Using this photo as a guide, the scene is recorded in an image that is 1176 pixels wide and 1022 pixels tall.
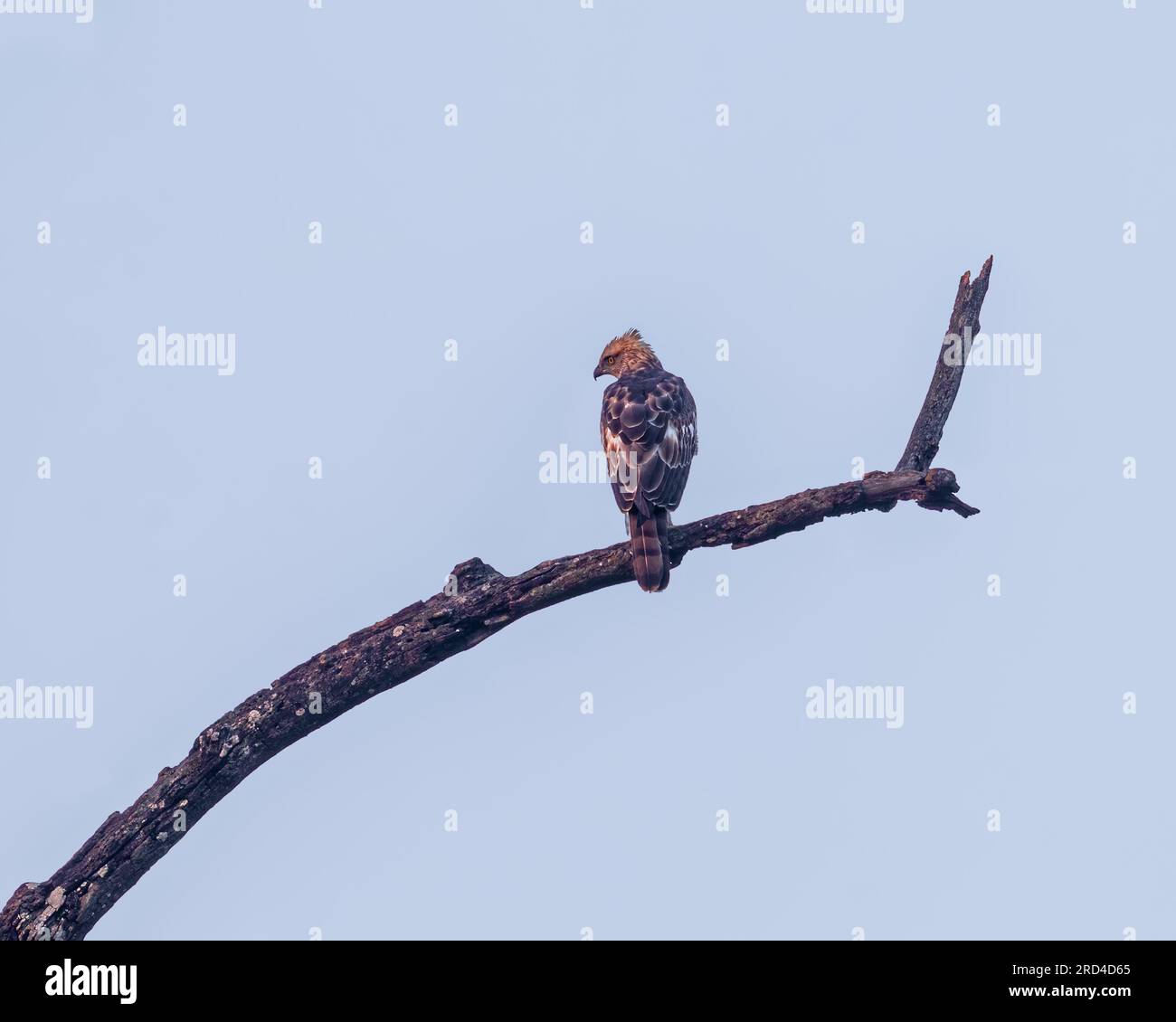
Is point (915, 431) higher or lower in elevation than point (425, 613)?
higher

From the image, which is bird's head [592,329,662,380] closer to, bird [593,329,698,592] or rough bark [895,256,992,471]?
bird [593,329,698,592]

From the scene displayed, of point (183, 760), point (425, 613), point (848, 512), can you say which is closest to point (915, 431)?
point (848, 512)

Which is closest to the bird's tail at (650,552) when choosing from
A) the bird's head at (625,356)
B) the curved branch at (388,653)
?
the curved branch at (388,653)

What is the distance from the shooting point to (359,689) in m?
10.1

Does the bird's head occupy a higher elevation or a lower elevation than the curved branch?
higher

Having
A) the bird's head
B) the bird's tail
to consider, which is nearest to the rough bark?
the bird's tail

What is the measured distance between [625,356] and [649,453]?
3.01 m

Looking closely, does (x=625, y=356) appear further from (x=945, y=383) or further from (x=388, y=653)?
(x=388, y=653)

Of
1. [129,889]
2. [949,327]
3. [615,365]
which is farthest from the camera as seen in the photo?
[615,365]

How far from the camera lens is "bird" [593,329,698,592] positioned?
1041 cm

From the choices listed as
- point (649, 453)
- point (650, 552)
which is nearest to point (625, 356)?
point (649, 453)

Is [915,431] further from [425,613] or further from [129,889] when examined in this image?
[129,889]

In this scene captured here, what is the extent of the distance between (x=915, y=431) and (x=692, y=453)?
2275 millimetres
